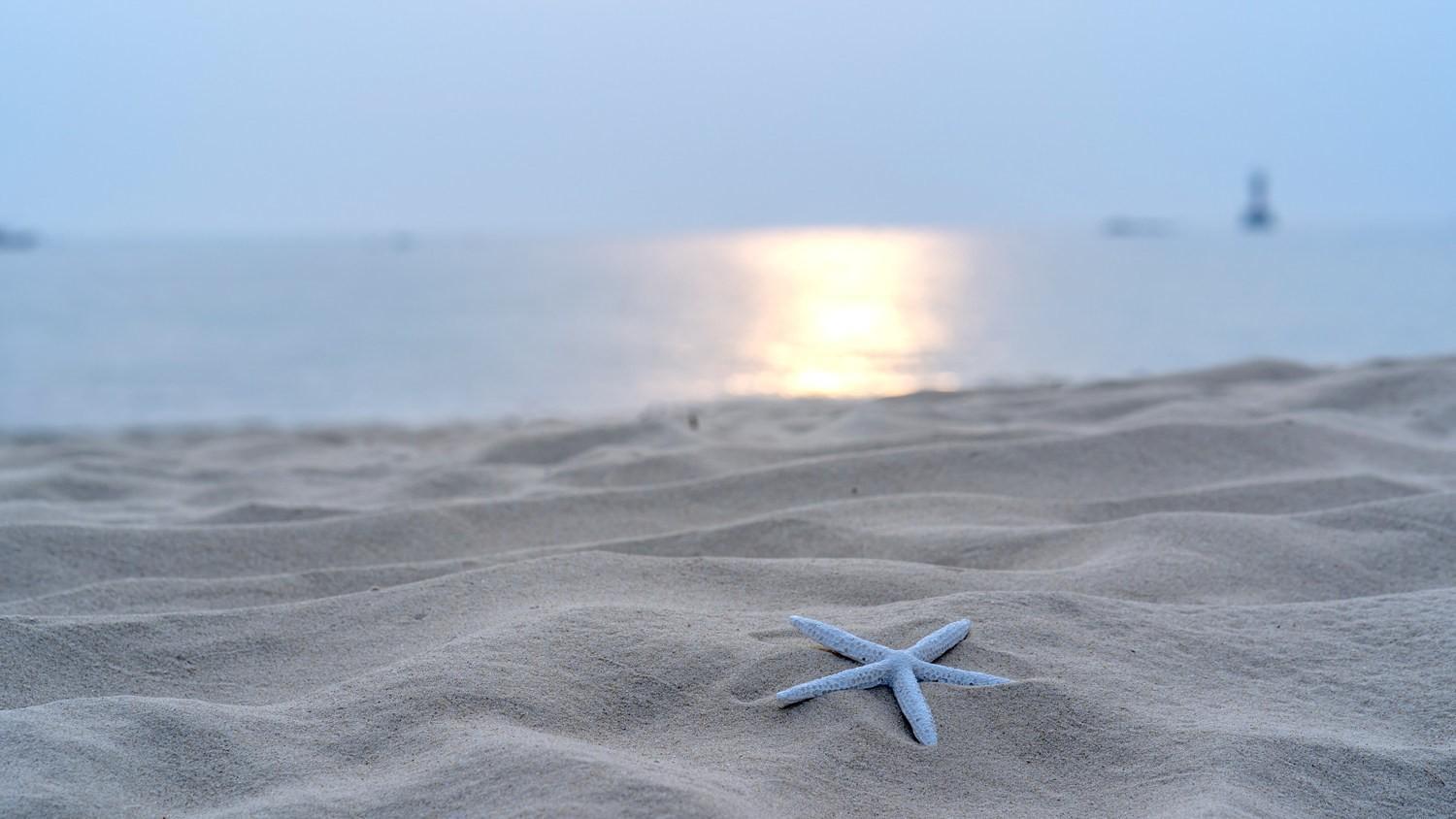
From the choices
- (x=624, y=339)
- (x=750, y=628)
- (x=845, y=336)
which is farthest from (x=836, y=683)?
(x=624, y=339)

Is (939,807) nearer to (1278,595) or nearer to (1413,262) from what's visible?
(1278,595)

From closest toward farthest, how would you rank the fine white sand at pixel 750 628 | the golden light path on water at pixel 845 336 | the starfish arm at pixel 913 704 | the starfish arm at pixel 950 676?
1. the fine white sand at pixel 750 628
2. the starfish arm at pixel 913 704
3. the starfish arm at pixel 950 676
4. the golden light path on water at pixel 845 336

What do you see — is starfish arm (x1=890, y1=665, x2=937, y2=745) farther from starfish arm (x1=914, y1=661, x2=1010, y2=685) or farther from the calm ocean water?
the calm ocean water

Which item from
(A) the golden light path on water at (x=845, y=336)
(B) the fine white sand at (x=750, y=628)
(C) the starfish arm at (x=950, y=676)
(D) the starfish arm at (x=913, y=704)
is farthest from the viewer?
(A) the golden light path on water at (x=845, y=336)

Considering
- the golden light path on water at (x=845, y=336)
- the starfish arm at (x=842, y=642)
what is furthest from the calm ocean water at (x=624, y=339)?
the starfish arm at (x=842, y=642)

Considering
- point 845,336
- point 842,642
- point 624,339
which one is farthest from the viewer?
point 624,339

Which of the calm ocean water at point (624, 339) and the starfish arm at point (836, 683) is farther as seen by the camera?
the calm ocean water at point (624, 339)

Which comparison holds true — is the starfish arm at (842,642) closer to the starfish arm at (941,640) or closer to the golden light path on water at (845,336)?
the starfish arm at (941,640)

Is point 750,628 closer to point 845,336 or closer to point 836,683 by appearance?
point 836,683
